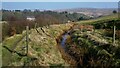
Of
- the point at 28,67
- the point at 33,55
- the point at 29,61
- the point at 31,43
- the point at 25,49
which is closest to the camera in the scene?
the point at 28,67

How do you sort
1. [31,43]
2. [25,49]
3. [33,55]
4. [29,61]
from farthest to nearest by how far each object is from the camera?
[31,43] < [25,49] < [33,55] < [29,61]

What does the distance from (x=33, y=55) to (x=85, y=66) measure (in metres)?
3.75

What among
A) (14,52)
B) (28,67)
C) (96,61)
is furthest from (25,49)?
(96,61)

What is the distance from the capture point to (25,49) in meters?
20.6

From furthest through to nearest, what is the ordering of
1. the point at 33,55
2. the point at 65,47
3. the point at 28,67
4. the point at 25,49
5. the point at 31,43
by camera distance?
the point at 65,47 → the point at 31,43 → the point at 25,49 → the point at 33,55 → the point at 28,67

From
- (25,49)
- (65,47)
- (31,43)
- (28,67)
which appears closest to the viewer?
(28,67)

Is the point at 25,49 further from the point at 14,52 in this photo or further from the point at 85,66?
the point at 85,66

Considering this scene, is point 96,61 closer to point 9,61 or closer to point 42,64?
point 42,64

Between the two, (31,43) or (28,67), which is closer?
(28,67)

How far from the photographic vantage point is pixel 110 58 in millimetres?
17125

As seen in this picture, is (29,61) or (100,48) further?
(100,48)

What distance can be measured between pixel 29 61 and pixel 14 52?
9.84ft

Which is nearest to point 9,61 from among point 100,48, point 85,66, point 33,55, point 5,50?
point 33,55

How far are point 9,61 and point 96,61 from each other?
5.66m
